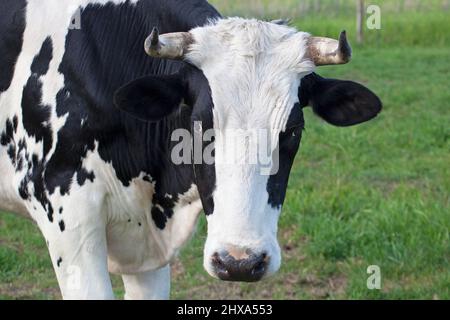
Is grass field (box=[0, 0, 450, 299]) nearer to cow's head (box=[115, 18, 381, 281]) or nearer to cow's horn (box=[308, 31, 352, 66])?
cow's head (box=[115, 18, 381, 281])

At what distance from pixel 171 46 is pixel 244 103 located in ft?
1.31

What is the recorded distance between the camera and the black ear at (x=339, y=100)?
382cm

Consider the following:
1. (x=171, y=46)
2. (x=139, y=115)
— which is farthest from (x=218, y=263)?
(x=171, y=46)

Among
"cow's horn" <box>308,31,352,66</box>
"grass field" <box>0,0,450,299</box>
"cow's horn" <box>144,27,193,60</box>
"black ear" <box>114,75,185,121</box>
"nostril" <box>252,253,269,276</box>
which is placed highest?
"cow's horn" <box>144,27,193,60</box>

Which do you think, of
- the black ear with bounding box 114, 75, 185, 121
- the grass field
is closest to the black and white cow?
the black ear with bounding box 114, 75, 185, 121

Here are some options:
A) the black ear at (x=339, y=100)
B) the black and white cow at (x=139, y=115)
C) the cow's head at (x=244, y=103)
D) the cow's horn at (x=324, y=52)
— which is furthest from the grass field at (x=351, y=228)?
the cow's horn at (x=324, y=52)

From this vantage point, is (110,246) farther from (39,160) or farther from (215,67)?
(215,67)

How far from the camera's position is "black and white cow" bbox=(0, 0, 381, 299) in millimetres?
3541

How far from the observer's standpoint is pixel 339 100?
12.8ft

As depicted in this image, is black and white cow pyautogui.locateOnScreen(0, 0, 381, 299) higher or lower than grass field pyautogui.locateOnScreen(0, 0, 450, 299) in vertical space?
higher

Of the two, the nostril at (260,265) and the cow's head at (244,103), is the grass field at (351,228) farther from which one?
the nostril at (260,265)

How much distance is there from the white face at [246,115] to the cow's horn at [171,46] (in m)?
0.03

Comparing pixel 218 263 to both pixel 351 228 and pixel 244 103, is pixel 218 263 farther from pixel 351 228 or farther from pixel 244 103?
pixel 351 228
